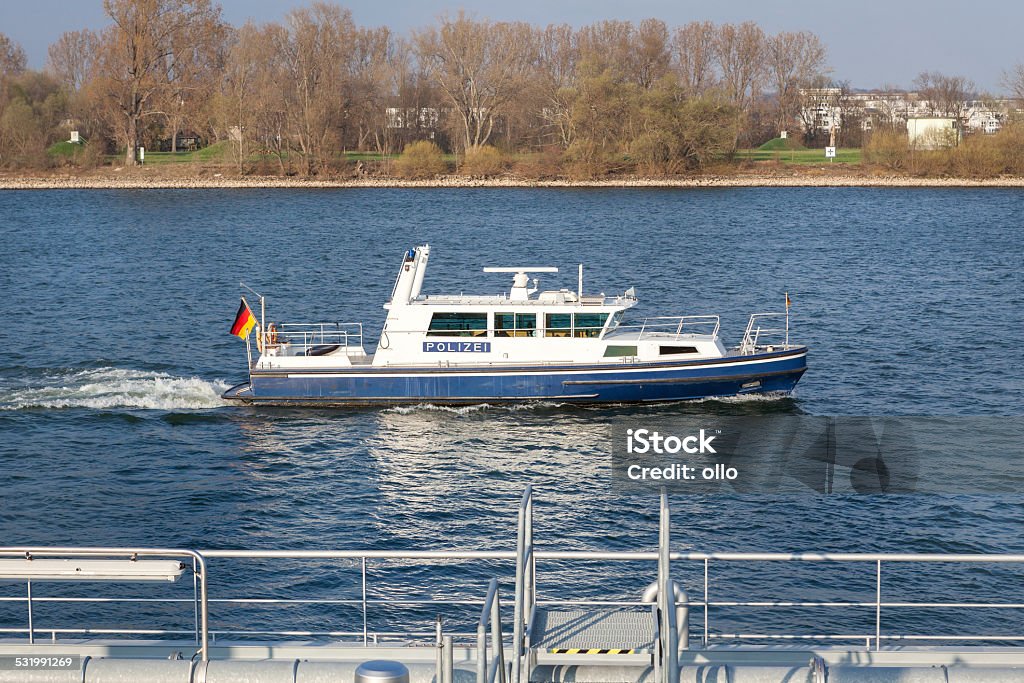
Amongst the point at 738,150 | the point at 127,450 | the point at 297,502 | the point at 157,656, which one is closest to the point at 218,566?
the point at 297,502

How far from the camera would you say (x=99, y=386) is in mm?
43656

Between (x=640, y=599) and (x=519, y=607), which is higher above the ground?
(x=519, y=607)

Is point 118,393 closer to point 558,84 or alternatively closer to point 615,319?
point 615,319

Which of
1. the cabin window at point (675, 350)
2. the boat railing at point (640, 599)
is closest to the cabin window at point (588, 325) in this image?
the cabin window at point (675, 350)

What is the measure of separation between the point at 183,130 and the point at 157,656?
16101cm

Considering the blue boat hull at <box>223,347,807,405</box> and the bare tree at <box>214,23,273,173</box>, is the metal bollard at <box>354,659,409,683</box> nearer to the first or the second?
the blue boat hull at <box>223,347,807,405</box>

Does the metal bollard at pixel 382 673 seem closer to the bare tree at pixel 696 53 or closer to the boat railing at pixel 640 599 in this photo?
the boat railing at pixel 640 599

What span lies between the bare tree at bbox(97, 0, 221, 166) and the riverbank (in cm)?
684

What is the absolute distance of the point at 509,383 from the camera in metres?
39.4

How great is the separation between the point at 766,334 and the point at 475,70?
117136mm

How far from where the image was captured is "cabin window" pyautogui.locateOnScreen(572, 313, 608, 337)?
39.8 metres

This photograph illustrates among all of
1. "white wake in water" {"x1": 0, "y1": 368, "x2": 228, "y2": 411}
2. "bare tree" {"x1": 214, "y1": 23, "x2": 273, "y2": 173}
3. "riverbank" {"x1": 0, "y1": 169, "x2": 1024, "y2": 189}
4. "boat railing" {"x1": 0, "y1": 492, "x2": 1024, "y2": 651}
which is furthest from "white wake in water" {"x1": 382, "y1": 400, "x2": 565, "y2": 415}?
"bare tree" {"x1": 214, "y1": 23, "x2": 273, "y2": 173}

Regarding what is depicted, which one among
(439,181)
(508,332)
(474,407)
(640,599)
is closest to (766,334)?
(508,332)

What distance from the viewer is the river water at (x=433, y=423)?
2597cm
